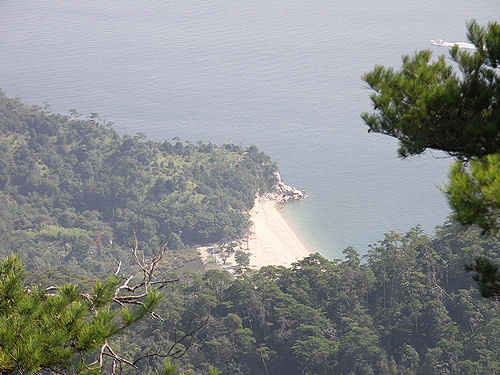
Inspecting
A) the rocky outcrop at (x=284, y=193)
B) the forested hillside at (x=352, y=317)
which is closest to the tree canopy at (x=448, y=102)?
the forested hillside at (x=352, y=317)

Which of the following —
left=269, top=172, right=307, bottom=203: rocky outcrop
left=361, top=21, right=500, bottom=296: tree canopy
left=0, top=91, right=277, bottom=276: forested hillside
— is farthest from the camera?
left=269, top=172, right=307, bottom=203: rocky outcrop

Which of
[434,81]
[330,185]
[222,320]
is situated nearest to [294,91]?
[330,185]

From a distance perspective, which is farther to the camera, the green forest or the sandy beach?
the sandy beach

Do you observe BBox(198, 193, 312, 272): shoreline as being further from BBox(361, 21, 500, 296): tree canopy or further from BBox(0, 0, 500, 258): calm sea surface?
BBox(361, 21, 500, 296): tree canopy

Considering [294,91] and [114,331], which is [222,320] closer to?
[114,331]

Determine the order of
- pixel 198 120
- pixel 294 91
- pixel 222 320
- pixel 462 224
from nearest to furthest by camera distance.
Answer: pixel 462 224 → pixel 222 320 → pixel 198 120 → pixel 294 91

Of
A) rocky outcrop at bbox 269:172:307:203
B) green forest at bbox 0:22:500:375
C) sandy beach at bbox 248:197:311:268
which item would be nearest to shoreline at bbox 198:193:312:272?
sandy beach at bbox 248:197:311:268

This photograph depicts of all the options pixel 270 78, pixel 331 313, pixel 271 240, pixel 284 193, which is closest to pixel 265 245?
pixel 271 240

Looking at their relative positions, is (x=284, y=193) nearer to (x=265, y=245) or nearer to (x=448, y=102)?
(x=265, y=245)
